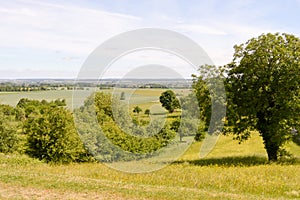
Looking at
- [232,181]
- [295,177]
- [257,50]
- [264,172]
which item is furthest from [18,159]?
[257,50]

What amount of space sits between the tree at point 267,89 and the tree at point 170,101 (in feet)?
14.5

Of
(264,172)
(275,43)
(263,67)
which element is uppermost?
(275,43)

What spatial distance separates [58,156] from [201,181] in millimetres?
18792

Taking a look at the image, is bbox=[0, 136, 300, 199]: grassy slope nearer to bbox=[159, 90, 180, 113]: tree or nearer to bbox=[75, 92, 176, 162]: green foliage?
bbox=[159, 90, 180, 113]: tree

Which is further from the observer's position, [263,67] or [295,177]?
[263,67]

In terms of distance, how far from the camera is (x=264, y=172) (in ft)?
63.5

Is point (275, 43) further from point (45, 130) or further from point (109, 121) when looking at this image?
point (45, 130)

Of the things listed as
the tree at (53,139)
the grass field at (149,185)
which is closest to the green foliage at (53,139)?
the tree at (53,139)

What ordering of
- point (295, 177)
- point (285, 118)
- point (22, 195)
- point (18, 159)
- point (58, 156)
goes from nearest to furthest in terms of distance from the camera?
point (22, 195) → point (295, 177) → point (18, 159) → point (285, 118) → point (58, 156)

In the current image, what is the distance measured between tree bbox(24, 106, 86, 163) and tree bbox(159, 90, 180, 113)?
1044 cm

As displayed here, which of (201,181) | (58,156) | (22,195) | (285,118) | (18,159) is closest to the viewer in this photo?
(22,195)

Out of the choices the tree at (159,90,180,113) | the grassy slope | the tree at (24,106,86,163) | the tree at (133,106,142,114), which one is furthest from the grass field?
the tree at (133,106,142,114)

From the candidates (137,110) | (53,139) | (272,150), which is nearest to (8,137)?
(53,139)

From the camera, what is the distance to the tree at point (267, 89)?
23.5 metres
